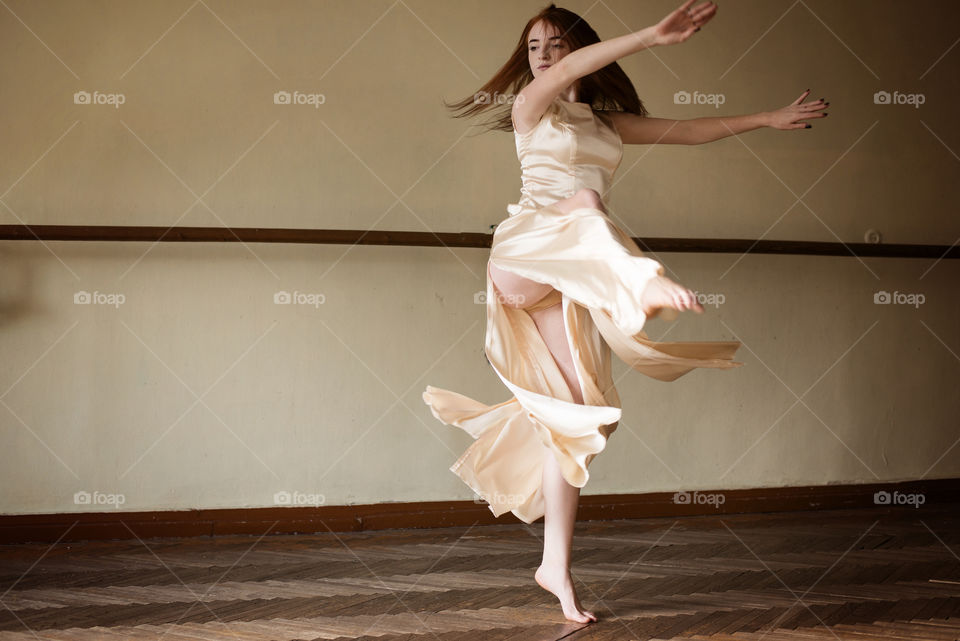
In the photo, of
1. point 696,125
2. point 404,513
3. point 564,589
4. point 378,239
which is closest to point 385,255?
point 378,239

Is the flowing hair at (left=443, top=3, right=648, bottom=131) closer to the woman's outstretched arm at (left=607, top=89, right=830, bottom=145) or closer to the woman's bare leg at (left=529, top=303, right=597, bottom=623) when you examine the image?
the woman's outstretched arm at (left=607, top=89, right=830, bottom=145)

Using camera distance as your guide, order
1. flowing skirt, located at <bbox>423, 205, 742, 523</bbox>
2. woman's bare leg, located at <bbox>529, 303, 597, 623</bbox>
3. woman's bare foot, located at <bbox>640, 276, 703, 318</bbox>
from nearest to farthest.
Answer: woman's bare foot, located at <bbox>640, 276, 703, 318</bbox> < flowing skirt, located at <bbox>423, 205, 742, 523</bbox> < woman's bare leg, located at <bbox>529, 303, 597, 623</bbox>

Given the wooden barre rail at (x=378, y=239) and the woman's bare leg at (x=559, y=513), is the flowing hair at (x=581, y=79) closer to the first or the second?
the woman's bare leg at (x=559, y=513)

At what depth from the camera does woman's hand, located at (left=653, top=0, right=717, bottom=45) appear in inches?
68.9

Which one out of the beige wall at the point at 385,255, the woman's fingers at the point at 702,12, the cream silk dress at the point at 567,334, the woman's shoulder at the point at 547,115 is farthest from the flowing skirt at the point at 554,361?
the beige wall at the point at 385,255

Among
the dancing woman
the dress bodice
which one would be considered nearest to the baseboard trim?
the dancing woman

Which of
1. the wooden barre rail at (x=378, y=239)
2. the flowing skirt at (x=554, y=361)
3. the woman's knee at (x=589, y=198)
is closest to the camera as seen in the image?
the flowing skirt at (x=554, y=361)

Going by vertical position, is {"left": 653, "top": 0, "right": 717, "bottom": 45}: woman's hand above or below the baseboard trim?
above

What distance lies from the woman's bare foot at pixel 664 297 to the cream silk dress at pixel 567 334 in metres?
0.05

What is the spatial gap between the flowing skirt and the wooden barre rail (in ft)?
2.87

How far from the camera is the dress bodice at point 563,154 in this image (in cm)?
226

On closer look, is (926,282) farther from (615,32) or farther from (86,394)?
(86,394)

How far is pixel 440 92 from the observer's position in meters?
3.29

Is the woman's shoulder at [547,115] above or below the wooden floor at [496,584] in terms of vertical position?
above
